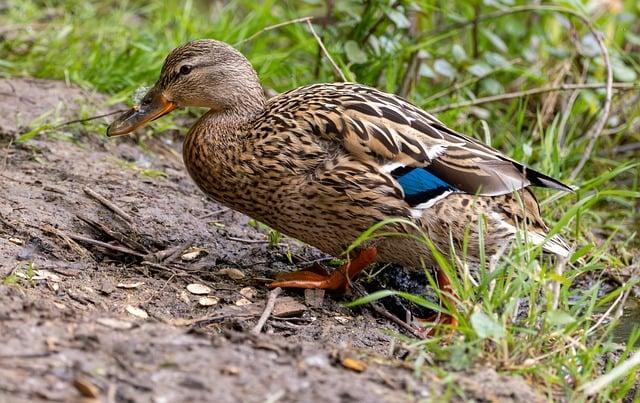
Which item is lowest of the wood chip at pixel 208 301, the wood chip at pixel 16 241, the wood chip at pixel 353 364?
the wood chip at pixel 208 301

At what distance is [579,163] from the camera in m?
6.09

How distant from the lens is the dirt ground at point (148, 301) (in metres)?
2.99

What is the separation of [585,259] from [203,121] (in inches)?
82.2

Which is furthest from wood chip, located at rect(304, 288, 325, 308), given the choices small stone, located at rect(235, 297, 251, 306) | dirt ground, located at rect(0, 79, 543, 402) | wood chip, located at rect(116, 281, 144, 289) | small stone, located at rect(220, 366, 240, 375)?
small stone, located at rect(220, 366, 240, 375)

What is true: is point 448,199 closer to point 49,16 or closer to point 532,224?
point 532,224

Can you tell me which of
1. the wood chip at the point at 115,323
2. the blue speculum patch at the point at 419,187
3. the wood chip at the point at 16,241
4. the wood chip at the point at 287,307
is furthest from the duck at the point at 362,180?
the wood chip at the point at 115,323

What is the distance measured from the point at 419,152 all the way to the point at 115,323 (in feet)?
5.22

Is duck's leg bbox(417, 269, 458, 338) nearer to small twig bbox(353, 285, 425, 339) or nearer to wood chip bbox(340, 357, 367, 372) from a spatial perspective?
small twig bbox(353, 285, 425, 339)

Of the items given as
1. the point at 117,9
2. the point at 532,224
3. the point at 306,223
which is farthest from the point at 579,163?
the point at 117,9

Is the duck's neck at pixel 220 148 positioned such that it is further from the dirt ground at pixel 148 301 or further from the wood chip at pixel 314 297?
the wood chip at pixel 314 297

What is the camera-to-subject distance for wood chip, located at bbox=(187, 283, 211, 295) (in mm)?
4379

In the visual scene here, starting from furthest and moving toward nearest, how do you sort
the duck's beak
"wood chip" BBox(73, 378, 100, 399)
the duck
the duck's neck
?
the duck's beak < the duck's neck < the duck < "wood chip" BBox(73, 378, 100, 399)

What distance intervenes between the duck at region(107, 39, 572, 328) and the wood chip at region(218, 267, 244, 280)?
0.20 meters

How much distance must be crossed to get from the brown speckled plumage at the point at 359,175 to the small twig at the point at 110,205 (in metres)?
0.43
